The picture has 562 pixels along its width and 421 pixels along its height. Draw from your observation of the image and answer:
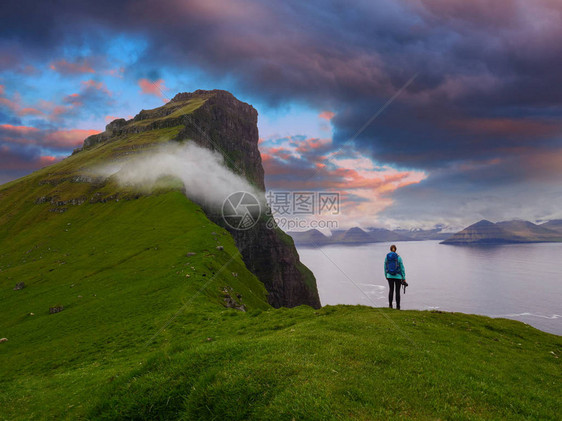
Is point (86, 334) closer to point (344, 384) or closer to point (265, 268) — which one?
point (344, 384)

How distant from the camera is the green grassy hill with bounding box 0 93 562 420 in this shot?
8.74 meters

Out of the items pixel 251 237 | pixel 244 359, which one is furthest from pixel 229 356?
pixel 251 237

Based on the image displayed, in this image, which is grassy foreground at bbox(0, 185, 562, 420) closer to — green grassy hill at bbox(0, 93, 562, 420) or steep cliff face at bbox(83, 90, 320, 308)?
green grassy hill at bbox(0, 93, 562, 420)

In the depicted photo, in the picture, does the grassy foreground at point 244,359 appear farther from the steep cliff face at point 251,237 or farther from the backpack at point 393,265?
the steep cliff face at point 251,237

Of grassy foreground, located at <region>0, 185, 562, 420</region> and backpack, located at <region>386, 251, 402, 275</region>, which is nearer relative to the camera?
grassy foreground, located at <region>0, 185, 562, 420</region>

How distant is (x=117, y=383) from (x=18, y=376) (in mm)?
22027

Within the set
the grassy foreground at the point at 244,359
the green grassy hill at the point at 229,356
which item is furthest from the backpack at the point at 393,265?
the grassy foreground at the point at 244,359

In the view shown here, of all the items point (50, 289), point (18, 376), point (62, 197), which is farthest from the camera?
point (62, 197)

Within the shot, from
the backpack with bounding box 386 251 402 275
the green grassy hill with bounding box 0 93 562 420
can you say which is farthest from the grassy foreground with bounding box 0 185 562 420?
the backpack with bounding box 386 251 402 275

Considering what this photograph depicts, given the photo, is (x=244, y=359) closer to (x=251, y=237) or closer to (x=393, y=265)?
(x=393, y=265)

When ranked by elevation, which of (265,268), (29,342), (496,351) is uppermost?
(496,351)

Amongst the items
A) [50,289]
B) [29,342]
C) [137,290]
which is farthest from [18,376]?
[50,289]

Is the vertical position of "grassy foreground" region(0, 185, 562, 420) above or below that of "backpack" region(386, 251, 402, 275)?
below

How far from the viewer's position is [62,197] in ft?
389
